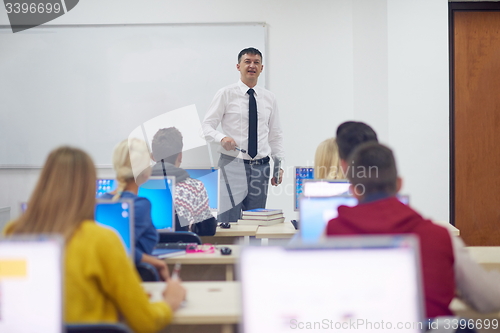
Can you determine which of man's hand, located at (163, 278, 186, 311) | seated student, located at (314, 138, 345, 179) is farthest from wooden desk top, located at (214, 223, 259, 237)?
man's hand, located at (163, 278, 186, 311)

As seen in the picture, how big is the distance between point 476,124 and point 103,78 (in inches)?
158

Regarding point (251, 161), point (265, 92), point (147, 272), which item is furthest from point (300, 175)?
point (147, 272)

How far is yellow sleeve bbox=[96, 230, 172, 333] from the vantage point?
55.2 inches

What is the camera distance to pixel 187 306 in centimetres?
165

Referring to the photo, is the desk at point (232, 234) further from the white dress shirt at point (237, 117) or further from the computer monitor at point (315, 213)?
the white dress shirt at point (237, 117)

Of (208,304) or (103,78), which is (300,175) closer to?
(208,304)

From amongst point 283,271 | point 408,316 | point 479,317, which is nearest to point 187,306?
point 283,271

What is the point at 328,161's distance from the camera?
3.05m

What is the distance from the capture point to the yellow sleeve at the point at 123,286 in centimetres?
140

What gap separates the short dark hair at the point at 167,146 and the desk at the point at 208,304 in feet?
4.58

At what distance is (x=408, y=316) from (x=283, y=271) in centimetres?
32

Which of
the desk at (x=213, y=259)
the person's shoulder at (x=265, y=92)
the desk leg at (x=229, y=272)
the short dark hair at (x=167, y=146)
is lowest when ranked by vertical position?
A: the desk leg at (x=229, y=272)

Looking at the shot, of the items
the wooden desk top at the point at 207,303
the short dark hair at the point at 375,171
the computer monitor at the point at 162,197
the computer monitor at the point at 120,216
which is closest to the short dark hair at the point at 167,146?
the computer monitor at the point at 162,197

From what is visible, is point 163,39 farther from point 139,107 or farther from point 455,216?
point 455,216
